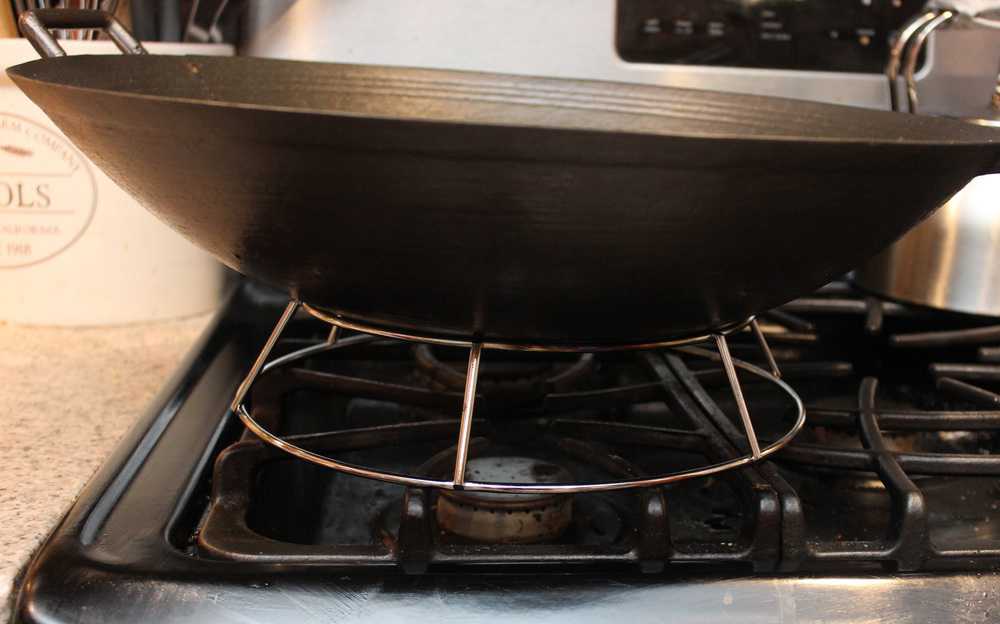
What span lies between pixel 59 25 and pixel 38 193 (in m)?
0.24

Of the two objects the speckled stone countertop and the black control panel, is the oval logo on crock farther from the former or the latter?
the black control panel

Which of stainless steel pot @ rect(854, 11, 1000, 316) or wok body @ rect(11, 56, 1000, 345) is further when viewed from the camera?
stainless steel pot @ rect(854, 11, 1000, 316)

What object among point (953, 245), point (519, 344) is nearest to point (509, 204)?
point (519, 344)

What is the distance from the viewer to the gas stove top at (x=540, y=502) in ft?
1.17

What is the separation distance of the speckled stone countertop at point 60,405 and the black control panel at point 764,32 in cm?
41

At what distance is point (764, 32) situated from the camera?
0.75 metres

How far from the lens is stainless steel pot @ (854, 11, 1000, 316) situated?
2.12 feet

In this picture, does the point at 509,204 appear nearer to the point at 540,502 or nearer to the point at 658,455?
the point at 540,502

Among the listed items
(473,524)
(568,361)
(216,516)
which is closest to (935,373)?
(568,361)

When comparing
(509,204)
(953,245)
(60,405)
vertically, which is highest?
(509,204)

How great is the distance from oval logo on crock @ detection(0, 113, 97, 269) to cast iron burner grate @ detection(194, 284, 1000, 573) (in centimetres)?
18

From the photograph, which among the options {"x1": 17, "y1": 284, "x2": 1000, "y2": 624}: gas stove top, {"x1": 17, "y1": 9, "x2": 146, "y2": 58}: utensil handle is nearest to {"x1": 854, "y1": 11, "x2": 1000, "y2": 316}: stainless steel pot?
{"x1": 17, "y1": 284, "x2": 1000, "y2": 624}: gas stove top

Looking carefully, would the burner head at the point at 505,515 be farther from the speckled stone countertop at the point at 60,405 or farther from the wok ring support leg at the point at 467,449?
the speckled stone countertop at the point at 60,405

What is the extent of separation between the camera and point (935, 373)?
605 millimetres
